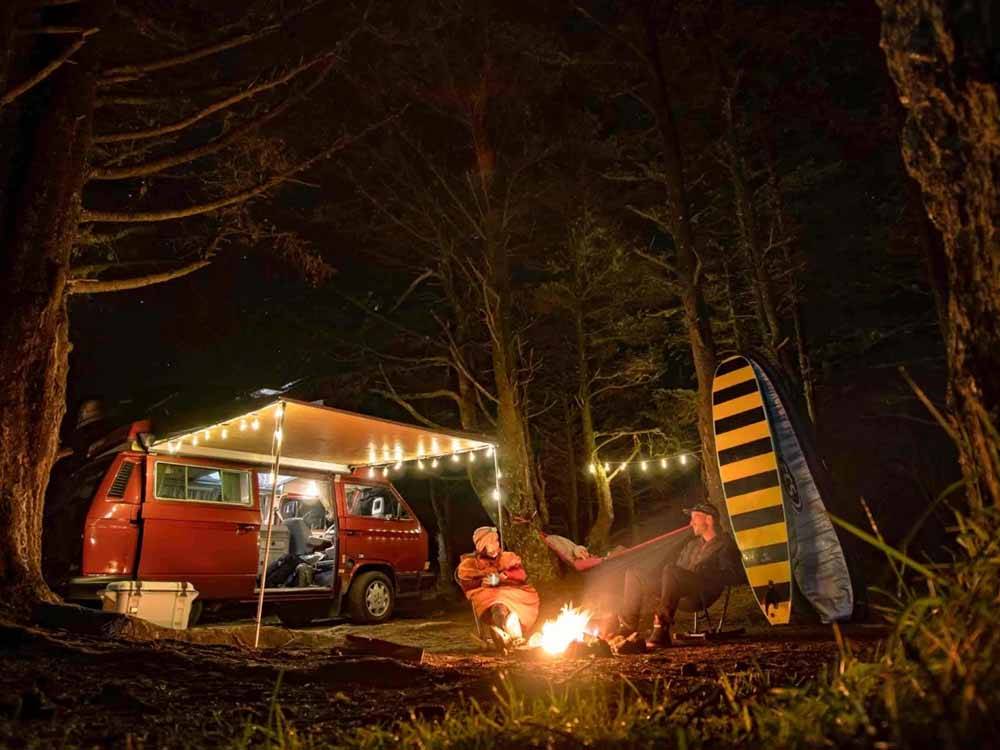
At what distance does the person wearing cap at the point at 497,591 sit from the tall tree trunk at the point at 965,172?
4779mm

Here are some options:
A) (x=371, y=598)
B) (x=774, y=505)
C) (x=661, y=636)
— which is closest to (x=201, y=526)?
(x=371, y=598)

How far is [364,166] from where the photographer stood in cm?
1430

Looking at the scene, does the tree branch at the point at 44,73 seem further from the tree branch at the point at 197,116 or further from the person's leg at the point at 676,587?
the person's leg at the point at 676,587

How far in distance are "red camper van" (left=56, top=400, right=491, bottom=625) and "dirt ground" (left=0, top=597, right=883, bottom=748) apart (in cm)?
307

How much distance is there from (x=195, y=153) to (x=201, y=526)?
14.0 ft

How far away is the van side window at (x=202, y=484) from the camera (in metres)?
7.92

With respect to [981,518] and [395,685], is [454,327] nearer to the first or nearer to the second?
[395,685]

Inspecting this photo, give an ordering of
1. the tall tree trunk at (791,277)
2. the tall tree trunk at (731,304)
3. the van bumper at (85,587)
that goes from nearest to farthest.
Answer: the van bumper at (85,587), the tall tree trunk at (791,277), the tall tree trunk at (731,304)

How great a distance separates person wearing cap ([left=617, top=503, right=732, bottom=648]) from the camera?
614 cm

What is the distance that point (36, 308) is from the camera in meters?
5.30

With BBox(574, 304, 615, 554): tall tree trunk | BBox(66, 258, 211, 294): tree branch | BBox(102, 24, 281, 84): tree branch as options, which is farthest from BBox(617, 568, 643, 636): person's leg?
BBox(574, 304, 615, 554): tall tree trunk

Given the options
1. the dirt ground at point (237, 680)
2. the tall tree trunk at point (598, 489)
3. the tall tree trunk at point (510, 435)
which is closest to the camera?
the dirt ground at point (237, 680)

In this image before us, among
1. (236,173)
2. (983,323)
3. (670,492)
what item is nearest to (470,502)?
(670,492)

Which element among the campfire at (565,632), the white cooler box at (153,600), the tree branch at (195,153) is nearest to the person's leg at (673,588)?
the campfire at (565,632)
